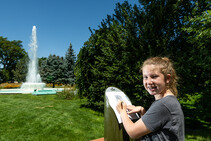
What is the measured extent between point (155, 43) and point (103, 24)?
2.68 meters

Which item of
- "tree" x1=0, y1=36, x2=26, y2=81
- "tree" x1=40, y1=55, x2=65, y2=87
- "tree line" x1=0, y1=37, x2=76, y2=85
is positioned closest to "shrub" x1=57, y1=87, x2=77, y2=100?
"tree line" x1=0, y1=37, x2=76, y2=85

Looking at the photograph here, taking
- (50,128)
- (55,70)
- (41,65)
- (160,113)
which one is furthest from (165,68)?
(41,65)

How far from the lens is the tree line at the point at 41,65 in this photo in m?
31.9

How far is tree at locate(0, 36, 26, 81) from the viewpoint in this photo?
39.0 metres

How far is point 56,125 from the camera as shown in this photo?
15.2 ft

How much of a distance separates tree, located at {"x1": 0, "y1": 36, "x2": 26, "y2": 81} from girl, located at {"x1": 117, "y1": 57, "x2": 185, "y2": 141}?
4685cm

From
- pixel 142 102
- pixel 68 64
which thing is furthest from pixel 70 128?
pixel 68 64

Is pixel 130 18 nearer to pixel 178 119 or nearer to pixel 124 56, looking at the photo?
pixel 124 56

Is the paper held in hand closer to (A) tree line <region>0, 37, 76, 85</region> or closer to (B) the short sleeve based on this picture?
(B) the short sleeve

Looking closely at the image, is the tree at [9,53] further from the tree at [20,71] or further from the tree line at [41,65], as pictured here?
the tree at [20,71]

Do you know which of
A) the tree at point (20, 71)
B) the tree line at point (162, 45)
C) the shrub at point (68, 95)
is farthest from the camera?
the tree at point (20, 71)

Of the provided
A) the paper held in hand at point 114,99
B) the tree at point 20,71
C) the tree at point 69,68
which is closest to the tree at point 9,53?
the tree at point 20,71

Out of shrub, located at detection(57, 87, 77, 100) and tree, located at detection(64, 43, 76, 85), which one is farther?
tree, located at detection(64, 43, 76, 85)

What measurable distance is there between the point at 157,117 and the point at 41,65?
42251 millimetres
